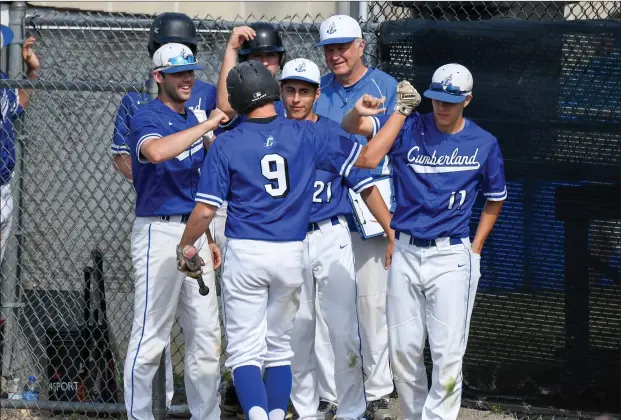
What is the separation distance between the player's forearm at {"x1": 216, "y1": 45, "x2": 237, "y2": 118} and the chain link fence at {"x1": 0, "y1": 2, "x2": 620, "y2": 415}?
671 mm

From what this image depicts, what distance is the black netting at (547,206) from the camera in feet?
20.4

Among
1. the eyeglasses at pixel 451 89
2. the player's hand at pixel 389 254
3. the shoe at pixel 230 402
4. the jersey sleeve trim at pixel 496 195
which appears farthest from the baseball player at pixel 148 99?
the jersey sleeve trim at pixel 496 195

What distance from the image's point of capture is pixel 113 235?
7.02 m

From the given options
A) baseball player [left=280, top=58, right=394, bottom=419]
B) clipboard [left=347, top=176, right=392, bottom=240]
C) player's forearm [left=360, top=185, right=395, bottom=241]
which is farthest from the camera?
clipboard [left=347, top=176, right=392, bottom=240]

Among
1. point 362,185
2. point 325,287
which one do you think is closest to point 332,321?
point 325,287

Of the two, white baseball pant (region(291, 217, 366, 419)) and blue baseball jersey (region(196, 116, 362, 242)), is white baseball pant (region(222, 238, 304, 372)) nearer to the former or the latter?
blue baseball jersey (region(196, 116, 362, 242))

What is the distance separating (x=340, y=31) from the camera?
6.10 metres

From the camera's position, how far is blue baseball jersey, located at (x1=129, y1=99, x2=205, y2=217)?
5.66 metres

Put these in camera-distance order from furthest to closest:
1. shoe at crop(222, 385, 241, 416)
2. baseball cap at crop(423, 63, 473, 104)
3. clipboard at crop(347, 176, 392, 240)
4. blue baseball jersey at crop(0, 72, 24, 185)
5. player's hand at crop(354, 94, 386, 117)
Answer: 1. blue baseball jersey at crop(0, 72, 24, 185)
2. shoe at crop(222, 385, 241, 416)
3. clipboard at crop(347, 176, 392, 240)
4. baseball cap at crop(423, 63, 473, 104)
5. player's hand at crop(354, 94, 386, 117)

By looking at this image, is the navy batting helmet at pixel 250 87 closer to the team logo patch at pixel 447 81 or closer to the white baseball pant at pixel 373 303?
the team logo patch at pixel 447 81

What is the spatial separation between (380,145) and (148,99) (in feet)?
4.63

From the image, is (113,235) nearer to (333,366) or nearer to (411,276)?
(333,366)

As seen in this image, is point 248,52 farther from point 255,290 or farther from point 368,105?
point 255,290

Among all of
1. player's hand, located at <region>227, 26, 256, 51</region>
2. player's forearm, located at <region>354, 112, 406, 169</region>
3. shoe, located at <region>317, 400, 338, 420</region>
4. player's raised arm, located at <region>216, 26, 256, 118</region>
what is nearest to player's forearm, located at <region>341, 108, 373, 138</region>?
player's forearm, located at <region>354, 112, 406, 169</region>
